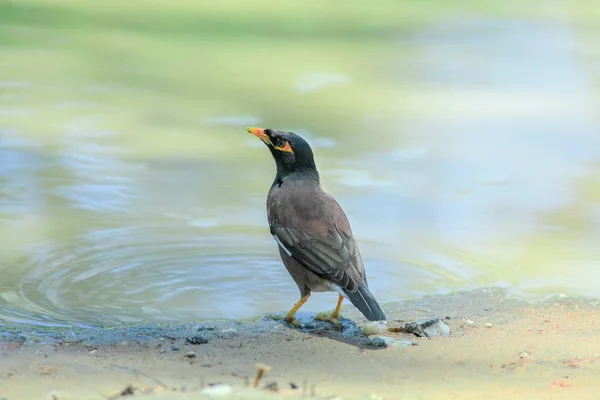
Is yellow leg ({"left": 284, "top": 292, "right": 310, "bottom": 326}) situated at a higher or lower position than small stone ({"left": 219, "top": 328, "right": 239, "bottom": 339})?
higher

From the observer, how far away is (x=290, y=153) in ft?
21.4

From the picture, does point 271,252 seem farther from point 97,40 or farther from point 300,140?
point 97,40

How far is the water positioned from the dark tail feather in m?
0.95

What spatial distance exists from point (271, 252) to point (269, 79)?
5226 millimetres

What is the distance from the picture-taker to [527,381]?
16.3 feet

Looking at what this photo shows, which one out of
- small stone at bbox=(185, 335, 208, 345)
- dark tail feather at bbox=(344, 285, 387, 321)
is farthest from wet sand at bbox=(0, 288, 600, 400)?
dark tail feather at bbox=(344, 285, 387, 321)

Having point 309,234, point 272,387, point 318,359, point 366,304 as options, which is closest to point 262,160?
point 309,234

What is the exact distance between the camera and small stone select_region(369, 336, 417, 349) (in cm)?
554

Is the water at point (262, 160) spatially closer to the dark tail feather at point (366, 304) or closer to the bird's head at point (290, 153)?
the bird's head at point (290, 153)

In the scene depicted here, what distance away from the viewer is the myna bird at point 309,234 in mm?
5770

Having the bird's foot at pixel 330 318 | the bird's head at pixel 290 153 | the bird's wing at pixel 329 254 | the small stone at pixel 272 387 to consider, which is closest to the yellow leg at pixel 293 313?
the bird's foot at pixel 330 318

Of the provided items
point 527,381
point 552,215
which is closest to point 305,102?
point 552,215

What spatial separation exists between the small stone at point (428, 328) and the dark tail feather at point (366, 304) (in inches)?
10.0

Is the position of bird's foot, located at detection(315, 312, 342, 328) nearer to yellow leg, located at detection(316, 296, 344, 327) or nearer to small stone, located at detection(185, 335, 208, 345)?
yellow leg, located at detection(316, 296, 344, 327)
